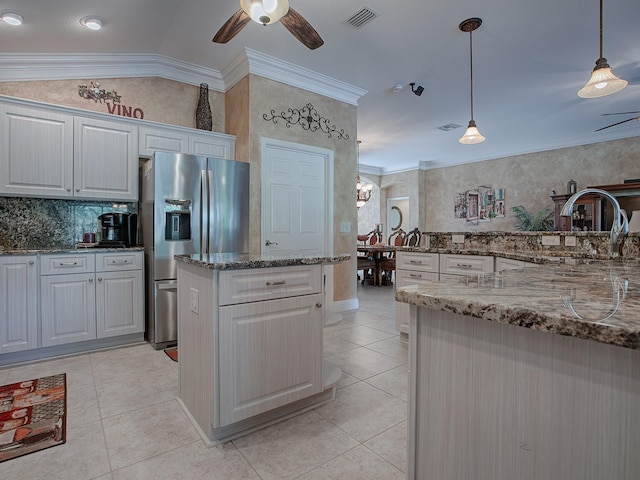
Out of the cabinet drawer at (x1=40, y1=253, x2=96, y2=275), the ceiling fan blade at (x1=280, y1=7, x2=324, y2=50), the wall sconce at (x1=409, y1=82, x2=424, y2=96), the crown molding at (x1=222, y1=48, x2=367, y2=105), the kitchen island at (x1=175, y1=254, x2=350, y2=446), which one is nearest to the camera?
the kitchen island at (x1=175, y1=254, x2=350, y2=446)

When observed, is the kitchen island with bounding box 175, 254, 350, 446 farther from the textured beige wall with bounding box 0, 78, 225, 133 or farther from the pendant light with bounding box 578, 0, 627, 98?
the textured beige wall with bounding box 0, 78, 225, 133

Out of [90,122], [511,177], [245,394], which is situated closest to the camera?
[245,394]

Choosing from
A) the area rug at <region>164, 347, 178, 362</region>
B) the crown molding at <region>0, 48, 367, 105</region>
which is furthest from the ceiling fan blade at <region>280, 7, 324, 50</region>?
the area rug at <region>164, 347, 178, 362</region>

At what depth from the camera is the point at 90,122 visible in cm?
305

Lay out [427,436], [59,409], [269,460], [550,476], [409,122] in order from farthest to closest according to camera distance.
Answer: [409,122], [59,409], [269,460], [427,436], [550,476]

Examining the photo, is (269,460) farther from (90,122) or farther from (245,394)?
(90,122)

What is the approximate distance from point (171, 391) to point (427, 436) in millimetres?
1949

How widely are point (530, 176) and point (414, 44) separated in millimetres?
5169

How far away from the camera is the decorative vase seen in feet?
12.5

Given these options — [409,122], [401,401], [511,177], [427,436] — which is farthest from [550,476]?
[511,177]

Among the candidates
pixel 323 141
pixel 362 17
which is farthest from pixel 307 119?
pixel 362 17

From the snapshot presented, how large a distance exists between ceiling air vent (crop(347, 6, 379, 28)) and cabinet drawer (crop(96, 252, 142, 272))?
2.82 meters

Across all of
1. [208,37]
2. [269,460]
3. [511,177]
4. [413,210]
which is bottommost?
[269,460]

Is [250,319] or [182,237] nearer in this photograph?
[250,319]
